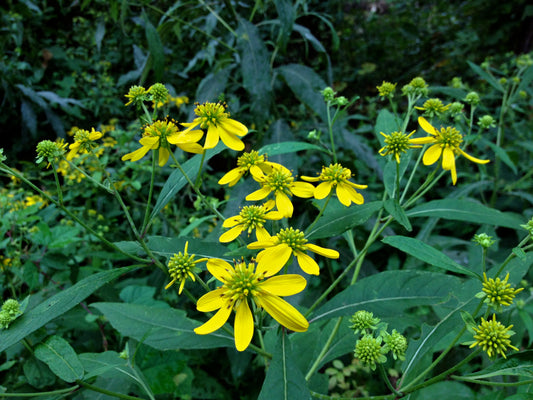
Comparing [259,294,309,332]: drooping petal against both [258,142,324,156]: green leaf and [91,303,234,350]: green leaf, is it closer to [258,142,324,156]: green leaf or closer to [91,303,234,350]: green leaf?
[91,303,234,350]: green leaf

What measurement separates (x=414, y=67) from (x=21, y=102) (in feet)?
14.6

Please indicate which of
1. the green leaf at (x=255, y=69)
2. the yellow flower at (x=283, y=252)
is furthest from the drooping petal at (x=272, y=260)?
the green leaf at (x=255, y=69)

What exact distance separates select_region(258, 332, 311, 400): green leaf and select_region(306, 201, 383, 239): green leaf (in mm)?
310

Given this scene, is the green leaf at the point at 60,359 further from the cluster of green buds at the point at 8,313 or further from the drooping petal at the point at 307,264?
the drooping petal at the point at 307,264

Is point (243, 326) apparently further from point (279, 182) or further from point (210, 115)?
point (210, 115)

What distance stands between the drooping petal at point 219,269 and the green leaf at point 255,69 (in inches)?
44.4

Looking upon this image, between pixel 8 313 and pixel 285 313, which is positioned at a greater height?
pixel 285 313

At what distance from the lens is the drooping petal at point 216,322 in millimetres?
720

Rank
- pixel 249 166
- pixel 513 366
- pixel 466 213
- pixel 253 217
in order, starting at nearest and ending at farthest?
pixel 513 366 < pixel 253 217 < pixel 249 166 < pixel 466 213

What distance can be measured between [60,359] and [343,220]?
790 millimetres

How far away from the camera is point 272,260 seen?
761 mm

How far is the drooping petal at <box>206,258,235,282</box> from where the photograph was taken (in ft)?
2.54

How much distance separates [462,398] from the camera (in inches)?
63.9

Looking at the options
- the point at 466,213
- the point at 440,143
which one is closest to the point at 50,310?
the point at 440,143
